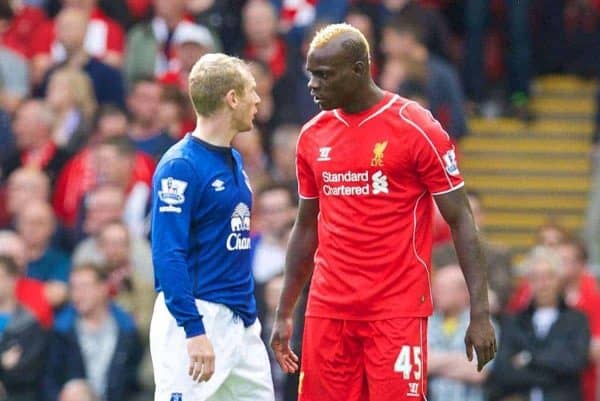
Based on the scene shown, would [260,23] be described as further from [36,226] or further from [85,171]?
[36,226]

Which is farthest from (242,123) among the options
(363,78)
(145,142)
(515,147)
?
(515,147)

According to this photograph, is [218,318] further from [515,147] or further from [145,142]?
[515,147]

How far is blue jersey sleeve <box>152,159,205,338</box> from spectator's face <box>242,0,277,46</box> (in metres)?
6.67

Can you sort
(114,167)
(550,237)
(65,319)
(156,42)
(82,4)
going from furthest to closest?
(82,4) → (156,42) → (114,167) → (550,237) → (65,319)

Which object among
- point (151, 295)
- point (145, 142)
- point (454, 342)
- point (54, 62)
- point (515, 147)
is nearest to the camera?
point (454, 342)

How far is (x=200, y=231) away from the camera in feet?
27.5

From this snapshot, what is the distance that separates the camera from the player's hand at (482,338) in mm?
8273

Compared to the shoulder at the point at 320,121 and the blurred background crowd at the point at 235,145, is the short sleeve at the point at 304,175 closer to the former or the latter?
the shoulder at the point at 320,121

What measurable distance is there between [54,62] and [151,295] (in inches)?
137

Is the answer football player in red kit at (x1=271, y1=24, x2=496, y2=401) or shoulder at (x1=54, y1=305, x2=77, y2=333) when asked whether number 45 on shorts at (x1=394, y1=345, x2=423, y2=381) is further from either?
shoulder at (x1=54, y1=305, x2=77, y2=333)

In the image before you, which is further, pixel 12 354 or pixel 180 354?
pixel 12 354

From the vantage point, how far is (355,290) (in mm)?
8469

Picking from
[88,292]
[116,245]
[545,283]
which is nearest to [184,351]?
[88,292]

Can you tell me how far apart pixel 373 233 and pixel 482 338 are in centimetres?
72
